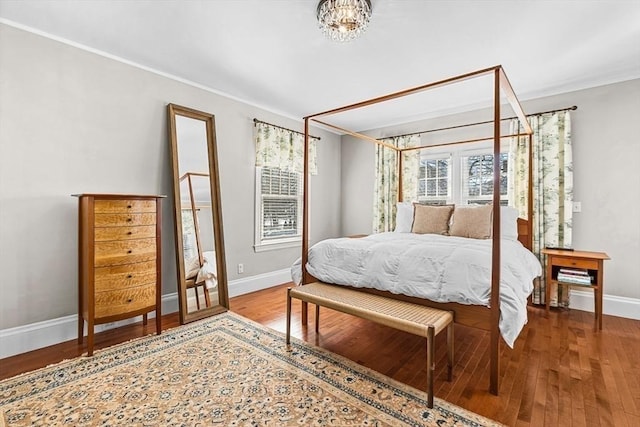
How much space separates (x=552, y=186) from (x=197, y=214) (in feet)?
12.7

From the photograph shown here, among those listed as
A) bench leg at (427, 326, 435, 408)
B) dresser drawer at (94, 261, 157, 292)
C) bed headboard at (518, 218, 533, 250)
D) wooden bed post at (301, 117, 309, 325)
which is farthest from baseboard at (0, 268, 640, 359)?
bench leg at (427, 326, 435, 408)

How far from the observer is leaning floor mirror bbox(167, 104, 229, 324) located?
2967 millimetres

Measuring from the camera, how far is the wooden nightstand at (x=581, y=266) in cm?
273

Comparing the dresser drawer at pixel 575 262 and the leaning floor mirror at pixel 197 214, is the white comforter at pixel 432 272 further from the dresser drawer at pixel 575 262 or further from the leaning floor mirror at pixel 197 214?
the leaning floor mirror at pixel 197 214

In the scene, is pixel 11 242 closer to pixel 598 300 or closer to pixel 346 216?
pixel 346 216

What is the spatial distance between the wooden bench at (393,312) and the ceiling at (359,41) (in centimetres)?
200

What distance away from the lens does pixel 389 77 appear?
3.07 metres

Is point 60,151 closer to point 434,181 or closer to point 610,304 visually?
point 434,181

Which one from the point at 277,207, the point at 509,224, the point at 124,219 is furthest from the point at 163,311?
the point at 509,224

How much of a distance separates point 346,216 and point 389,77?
2589mm

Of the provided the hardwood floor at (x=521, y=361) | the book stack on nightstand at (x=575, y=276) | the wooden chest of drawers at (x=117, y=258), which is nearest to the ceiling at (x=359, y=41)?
the wooden chest of drawers at (x=117, y=258)

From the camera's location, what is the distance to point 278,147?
406 cm

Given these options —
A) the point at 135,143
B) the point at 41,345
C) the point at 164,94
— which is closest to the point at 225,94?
the point at 164,94

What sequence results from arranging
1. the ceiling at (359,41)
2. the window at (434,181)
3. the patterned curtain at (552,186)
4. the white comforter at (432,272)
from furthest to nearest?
the window at (434,181)
the patterned curtain at (552,186)
the ceiling at (359,41)
the white comforter at (432,272)
